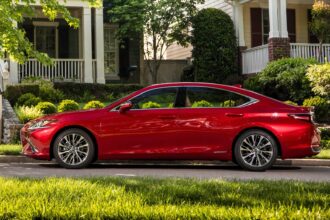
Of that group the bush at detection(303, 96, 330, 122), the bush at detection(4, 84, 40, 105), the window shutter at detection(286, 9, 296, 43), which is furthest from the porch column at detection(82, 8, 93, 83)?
the bush at detection(303, 96, 330, 122)

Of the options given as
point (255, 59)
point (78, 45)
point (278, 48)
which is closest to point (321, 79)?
point (278, 48)

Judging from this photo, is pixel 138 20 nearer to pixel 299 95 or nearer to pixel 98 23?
pixel 98 23

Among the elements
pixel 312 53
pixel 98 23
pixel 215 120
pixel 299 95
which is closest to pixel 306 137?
pixel 215 120

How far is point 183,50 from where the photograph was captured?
2886 centimetres

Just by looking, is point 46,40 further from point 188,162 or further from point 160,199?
point 160,199

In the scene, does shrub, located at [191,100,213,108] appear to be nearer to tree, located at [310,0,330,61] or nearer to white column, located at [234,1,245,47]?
tree, located at [310,0,330,61]

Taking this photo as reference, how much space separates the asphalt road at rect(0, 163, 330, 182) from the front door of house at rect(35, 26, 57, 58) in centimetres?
1502

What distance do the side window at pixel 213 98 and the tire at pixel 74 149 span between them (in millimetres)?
2001

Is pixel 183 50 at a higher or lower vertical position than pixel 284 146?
higher

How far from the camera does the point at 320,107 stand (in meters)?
15.6

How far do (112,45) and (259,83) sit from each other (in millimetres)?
9371

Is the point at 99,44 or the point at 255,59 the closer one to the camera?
the point at 255,59

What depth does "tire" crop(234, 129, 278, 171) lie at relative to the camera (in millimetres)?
9539

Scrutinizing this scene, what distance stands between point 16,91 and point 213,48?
8540 mm
